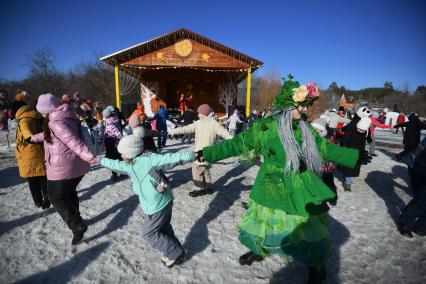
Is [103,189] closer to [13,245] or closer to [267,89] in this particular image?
[13,245]

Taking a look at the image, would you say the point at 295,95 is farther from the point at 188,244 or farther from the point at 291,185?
the point at 188,244

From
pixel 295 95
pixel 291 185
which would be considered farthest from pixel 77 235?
pixel 295 95

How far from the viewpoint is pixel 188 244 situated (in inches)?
136

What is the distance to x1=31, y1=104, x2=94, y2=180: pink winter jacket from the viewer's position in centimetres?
309

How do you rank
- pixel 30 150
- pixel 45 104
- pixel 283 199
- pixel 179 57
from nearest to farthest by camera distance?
pixel 283 199, pixel 45 104, pixel 30 150, pixel 179 57

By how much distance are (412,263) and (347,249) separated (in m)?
0.74

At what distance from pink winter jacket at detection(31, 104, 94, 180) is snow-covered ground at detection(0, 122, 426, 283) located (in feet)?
3.45

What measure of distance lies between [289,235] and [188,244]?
5.32 ft

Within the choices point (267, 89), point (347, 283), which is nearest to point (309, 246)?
point (347, 283)

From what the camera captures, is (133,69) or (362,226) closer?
(362,226)

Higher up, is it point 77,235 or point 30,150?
point 30,150

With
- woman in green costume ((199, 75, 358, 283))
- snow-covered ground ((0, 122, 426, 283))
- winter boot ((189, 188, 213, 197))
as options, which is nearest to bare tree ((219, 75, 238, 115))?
winter boot ((189, 188, 213, 197))

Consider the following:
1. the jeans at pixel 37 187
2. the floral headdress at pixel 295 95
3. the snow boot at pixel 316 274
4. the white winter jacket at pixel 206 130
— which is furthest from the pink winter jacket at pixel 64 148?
the snow boot at pixel 316 274

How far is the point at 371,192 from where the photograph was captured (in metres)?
5.64
